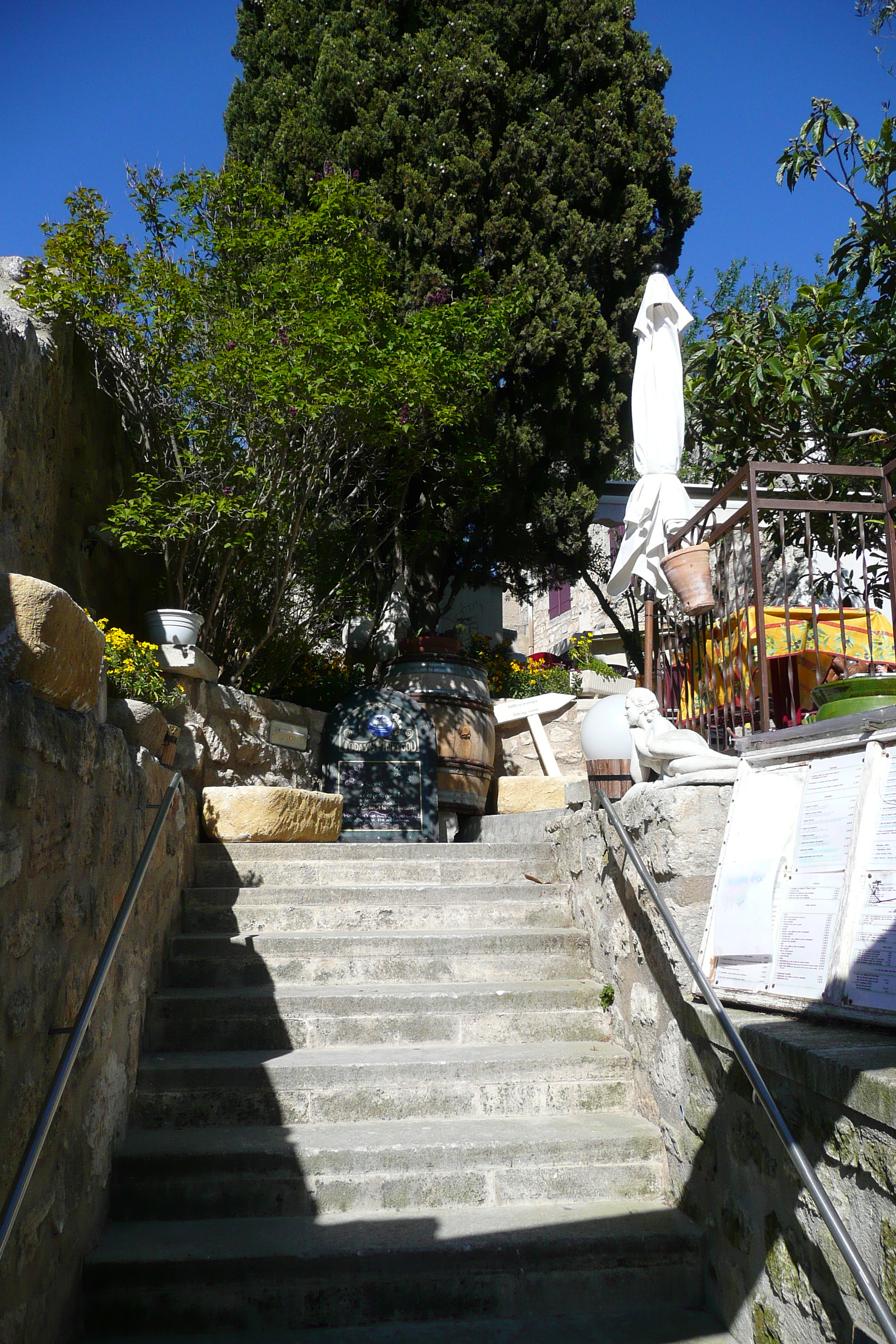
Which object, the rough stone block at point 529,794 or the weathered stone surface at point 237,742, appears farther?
the rough stone block at point 529,794

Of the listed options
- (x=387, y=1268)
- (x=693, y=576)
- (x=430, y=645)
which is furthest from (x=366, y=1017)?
(x=430, y=645)

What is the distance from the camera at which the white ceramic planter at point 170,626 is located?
201 inches

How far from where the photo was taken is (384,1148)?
274 centimetres

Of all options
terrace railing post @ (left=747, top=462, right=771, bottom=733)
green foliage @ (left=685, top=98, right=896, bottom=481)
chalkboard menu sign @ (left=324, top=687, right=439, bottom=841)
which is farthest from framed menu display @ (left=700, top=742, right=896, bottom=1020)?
green foliage @ (left=685, top=98, right=896, bottom=481)

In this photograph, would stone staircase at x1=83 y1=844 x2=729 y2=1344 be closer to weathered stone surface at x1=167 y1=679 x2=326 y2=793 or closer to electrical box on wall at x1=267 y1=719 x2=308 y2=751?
weathered stone surface at x1=167 y1=679 x2=326 y2=793

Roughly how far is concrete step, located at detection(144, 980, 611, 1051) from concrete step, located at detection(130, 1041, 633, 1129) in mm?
99

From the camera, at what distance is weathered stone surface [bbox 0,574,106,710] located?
1.92 m

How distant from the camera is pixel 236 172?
5641 mm

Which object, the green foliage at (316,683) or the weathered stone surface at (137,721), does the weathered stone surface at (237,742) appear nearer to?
the green foliage at (316,683)

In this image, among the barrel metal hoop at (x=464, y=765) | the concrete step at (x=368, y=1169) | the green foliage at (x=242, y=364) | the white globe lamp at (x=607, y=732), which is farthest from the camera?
the barrel metal hoop at (x=464, y=765)

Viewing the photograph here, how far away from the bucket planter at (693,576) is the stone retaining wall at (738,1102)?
1133mm

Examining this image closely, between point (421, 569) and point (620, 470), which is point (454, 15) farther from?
point (620, 470)

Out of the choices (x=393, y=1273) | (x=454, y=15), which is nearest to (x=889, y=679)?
(x=393, y=1273)

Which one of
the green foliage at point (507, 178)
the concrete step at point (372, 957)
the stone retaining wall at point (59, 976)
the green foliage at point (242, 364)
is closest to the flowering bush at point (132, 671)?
the green foliage at point (242, 364)
